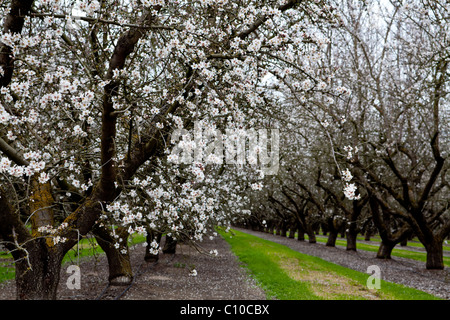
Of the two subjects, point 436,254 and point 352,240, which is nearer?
point 436,254

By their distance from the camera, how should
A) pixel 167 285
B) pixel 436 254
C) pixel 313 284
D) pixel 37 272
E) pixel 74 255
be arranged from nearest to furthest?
pixel 37 272 < pixel 74 255 < pixel 167 285 < pixel 313 284 < pixel 436 254

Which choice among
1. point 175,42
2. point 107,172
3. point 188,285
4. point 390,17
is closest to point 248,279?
point 188,285

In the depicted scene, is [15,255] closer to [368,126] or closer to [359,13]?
[359,13]

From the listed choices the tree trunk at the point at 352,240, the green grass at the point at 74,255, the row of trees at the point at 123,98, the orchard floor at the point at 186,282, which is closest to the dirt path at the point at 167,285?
the orchard floor at the point at 186,282

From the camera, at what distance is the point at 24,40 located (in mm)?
4211

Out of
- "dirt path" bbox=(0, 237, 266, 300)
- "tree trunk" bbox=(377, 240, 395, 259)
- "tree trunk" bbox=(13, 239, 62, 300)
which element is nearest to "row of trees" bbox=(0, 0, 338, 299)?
"tree trunk" bbox=(13, 239, 62, 300)

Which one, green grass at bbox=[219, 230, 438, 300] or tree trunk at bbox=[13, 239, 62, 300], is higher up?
tree trunk at bbox=[13, 239, 62, 300]

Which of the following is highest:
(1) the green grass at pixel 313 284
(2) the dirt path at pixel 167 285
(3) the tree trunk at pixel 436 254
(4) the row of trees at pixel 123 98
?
(4) the row of trees at pixel 123 98

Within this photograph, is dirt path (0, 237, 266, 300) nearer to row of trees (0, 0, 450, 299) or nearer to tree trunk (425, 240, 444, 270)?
row of trees (0, 0, 450, 299)

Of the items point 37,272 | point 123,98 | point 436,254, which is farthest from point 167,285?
point 436,254

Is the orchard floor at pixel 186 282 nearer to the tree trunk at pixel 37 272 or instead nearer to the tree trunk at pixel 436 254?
the tree trunk at pixel 436 254

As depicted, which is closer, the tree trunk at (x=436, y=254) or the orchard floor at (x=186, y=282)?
the orchard floor at (x=186, y=282)

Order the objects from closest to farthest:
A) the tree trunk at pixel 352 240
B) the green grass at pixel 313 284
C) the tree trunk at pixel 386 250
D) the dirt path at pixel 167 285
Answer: the dirt path at pixel 167 285, the green grass at pixel 313 284, the tree trunk at pixel 386 250, the tree trunk at pixel 352 240

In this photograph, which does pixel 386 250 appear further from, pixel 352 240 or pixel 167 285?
pixel 167 285
